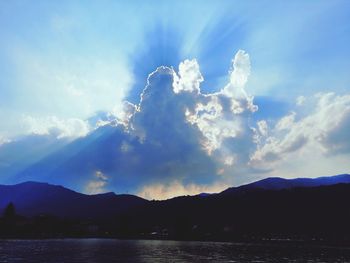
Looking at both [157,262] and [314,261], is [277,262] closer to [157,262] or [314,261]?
[314,261]

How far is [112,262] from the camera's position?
380 feet

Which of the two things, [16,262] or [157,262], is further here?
[157,262]

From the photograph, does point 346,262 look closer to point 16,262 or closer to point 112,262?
point 112,262

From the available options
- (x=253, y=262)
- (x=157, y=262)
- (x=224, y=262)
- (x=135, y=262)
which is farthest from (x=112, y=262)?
(x=253, y=262)

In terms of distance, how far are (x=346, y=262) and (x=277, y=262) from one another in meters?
22.2

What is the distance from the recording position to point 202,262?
11975 cm

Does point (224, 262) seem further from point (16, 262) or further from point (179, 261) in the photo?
point (16, 262)

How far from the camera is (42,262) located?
109 metres

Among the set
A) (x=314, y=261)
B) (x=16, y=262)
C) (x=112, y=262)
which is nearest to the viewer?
(x=16, y=262)

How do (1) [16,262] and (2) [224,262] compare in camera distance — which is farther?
(2) [224,262]

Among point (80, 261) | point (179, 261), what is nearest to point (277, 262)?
point (179, 261)

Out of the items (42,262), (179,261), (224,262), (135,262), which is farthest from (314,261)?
(42,262)

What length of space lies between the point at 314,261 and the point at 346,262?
9.91m

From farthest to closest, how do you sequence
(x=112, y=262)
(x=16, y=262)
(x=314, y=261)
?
1. (x=314, y=261)
2. (x=112, y=262)
3. (x=16, y=262)
